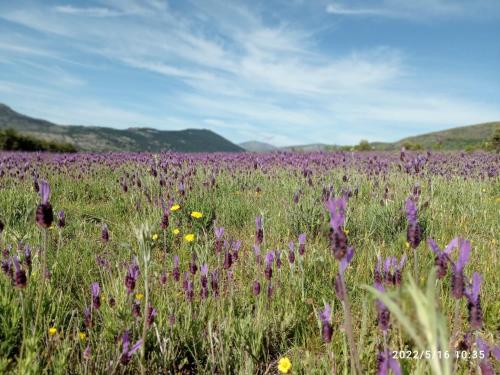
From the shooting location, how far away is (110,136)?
428ft

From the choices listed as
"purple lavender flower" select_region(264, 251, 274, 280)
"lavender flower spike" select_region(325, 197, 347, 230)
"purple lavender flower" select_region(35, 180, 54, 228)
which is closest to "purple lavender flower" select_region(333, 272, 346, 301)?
"lavender flower spike" select_region(325, 197, 347, 230)

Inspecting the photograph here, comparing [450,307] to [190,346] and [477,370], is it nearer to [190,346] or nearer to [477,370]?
[477,370]

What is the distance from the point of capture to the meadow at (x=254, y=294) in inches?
45.7

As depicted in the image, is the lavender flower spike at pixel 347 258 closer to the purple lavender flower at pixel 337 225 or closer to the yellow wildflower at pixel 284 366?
the purple lavender flower at pixel 337 225

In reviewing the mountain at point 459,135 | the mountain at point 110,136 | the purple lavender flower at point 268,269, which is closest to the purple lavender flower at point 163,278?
the purple lavender flower at point 268,269

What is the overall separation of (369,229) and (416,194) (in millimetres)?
595

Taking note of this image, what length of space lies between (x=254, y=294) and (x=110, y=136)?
137740mm

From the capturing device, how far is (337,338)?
188 cm

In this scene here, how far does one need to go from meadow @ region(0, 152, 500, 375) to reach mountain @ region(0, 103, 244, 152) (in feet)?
322

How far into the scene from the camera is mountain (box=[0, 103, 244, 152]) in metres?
118

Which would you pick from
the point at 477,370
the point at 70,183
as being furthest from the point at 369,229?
the point at 70,183

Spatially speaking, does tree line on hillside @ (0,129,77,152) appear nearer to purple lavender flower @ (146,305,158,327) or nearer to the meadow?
the meadow

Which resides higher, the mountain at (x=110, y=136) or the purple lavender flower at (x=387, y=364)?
the mountain at (x=110, y=136)

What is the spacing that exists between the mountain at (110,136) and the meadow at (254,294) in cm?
9819
